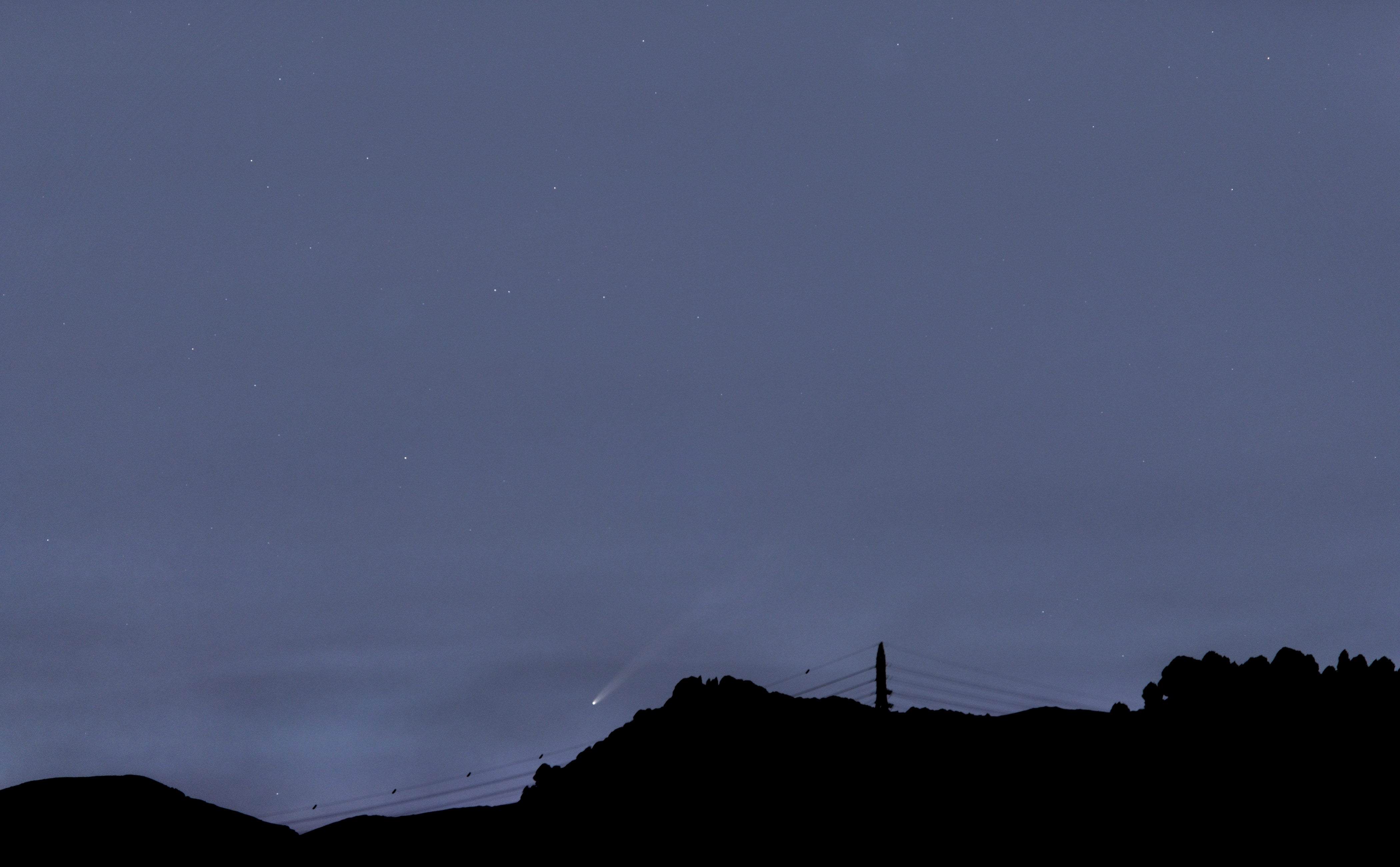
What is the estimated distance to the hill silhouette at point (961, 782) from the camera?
7419cm

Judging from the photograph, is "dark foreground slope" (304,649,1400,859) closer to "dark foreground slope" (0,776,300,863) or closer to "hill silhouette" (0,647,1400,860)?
"hill silhouette" (0,647,1400,860)

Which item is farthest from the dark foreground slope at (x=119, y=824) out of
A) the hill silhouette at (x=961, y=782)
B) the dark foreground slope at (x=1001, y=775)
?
the dark foreground slope at (x=1001, y=775)

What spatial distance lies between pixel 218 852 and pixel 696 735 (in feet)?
125

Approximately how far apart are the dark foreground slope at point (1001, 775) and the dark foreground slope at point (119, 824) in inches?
806

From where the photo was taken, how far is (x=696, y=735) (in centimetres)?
8706

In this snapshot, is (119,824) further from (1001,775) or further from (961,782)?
(1001,775)

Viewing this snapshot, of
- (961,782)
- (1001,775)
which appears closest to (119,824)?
(961,782)

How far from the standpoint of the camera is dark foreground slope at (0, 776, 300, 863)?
86.7 metres

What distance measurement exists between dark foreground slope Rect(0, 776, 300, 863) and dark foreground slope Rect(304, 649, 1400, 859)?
20.5 m

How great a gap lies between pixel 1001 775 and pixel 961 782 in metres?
2.74

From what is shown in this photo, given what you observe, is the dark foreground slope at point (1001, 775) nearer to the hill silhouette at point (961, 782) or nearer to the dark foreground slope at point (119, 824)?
the hill silhouette at point (961, 782)

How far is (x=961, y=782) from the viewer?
80125 millimetres

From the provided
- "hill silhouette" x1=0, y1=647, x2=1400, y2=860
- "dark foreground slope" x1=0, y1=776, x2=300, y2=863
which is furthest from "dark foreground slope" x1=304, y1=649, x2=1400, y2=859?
"dark foreground slope" x1=0, y1=776, x2=300, y2=863

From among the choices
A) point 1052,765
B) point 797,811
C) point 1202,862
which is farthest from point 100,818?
point 1202,862
